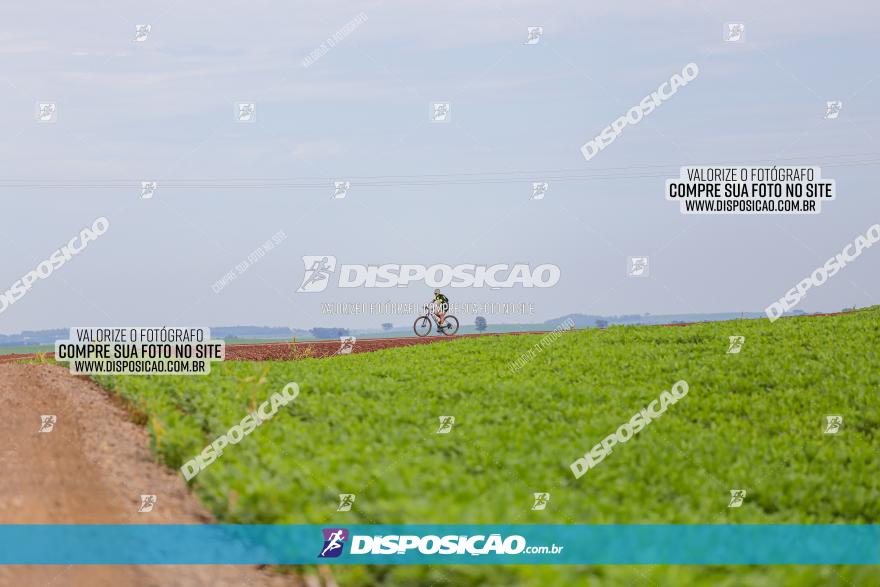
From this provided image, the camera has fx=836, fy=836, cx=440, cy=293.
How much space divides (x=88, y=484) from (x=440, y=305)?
68.3 ft

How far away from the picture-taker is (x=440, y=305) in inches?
1249

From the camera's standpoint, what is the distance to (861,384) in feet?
58.1

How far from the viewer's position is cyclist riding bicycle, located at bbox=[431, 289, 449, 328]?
31547 millimetres

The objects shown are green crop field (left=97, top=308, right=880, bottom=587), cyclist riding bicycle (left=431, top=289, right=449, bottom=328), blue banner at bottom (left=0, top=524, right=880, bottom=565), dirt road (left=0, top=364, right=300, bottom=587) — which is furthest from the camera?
cyclist riding bicycle (left=431, top=289, right=449, bottom=328)

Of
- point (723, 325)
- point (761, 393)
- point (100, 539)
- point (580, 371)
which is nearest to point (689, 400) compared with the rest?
point (761, 393)

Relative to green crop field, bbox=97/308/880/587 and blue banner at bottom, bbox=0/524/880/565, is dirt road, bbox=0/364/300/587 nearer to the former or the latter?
blue banner at bottom, bbox=0/524/880/565

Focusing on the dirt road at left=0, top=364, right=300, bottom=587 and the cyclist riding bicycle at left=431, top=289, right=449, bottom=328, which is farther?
the cyclist riding bicycle at left=431, top=289, right=449, bottom=328

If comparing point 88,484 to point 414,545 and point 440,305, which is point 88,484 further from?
point 440,305

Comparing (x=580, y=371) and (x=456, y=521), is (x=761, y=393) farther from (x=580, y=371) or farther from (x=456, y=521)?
(x=456, y=521)

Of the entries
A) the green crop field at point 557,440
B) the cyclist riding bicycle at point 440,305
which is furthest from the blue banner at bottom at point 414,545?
the cyclist riding bicycle at point 440,305

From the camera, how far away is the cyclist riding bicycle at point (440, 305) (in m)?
31.5

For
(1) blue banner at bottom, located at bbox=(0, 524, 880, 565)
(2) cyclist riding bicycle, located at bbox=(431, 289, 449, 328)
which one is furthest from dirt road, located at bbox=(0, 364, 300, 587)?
(2) cyclist riding bicycle, located at bbox=(431, 289, 449, 328)

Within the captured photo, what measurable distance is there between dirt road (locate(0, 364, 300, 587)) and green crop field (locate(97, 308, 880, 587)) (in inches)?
20.4

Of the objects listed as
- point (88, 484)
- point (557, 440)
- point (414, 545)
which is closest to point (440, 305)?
point (557, 440)
